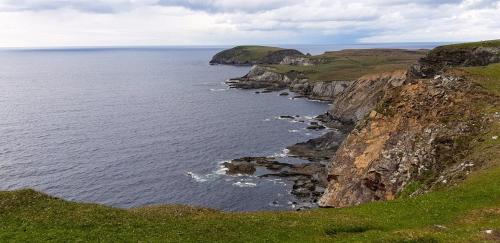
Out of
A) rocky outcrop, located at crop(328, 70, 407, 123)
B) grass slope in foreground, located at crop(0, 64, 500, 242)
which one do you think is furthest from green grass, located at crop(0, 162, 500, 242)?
rocky outcrop, located at crop(328, 70, 407, 123)

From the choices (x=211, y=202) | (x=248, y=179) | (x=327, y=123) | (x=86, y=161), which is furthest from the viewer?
(x=327, y=123)

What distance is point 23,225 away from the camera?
29.0 m

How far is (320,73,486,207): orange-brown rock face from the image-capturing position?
46.8 m

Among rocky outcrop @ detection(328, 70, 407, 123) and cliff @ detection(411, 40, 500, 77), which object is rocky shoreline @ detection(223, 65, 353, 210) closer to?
rocky outcrop @ detection(328, 70, 407, 123)

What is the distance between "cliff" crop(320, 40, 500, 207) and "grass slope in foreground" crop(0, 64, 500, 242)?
24.6ft

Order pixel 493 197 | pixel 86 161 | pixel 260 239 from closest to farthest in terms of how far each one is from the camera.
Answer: pixel 260 239 → pixel 493 197 → pixel 86 161

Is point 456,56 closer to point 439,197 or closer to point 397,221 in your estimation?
point 439,197

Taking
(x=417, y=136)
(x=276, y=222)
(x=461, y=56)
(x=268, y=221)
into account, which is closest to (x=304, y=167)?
(x=461, y=56)

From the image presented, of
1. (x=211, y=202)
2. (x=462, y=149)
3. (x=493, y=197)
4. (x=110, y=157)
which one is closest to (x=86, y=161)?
(x=110, y=157)

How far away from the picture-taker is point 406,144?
173 feet

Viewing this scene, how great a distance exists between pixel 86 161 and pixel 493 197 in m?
87.0

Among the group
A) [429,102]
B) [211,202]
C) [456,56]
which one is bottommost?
[211,202]

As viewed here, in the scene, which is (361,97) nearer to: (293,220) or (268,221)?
(293,220)

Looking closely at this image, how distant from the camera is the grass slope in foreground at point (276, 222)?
89.0 ft
